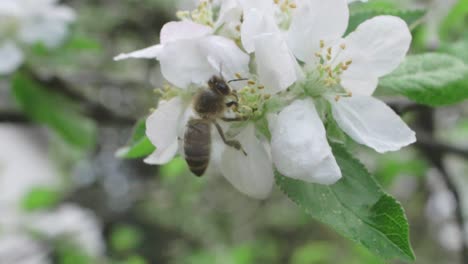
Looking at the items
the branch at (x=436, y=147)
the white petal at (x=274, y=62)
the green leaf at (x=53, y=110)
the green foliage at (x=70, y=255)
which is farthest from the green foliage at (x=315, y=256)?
the white petal at (x=274, y=62)

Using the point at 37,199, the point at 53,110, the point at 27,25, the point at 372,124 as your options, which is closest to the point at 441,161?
the point at 372,124

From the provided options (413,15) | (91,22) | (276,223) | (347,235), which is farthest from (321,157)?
(276,223)

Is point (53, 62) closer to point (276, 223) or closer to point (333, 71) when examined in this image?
point (333, 71)

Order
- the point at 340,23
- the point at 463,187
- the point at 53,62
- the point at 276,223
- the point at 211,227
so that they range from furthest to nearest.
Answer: the point at 276,223
the point at 211,227
the point at 463,187
the point at 53,62
the point at 340,23

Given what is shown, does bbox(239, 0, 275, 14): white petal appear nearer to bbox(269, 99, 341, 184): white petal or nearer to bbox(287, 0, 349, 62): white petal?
bbox(287, 0, 349, 62): white petal

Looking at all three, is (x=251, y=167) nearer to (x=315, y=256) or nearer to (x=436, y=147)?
(x=436, y=147)

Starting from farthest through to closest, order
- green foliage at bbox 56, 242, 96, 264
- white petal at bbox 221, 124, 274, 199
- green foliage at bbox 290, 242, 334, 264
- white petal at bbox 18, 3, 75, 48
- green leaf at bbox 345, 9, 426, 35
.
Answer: green foliage at bbox 290, 242, 334, 264, green foliage at bbox 56, 242, 96, 264, white petal at bbox 18, 3, 75, 48, green leaf at bbox 345, 9, 426, 35, white petal at bbox 221, 124, 274, 199

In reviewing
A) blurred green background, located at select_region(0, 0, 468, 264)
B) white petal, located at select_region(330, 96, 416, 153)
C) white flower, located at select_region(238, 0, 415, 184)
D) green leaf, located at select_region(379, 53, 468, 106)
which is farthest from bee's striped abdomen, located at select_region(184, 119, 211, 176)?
blurred green background, located at select_region(0, 0, 468, 264)
